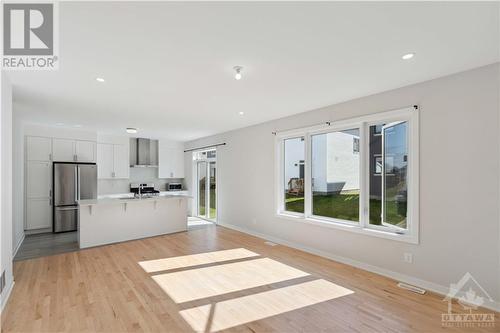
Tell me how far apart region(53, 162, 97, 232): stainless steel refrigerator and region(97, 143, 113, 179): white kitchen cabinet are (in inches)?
17.1

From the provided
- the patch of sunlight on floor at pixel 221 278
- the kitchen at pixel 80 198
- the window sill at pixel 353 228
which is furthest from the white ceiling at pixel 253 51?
the patch of sunlight on floor at pixel 221 278

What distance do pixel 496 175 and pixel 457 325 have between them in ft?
5.32

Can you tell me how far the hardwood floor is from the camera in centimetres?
244

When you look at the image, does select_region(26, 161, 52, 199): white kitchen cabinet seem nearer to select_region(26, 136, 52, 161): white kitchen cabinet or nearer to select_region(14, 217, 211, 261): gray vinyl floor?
select_region(26, 136, 52, 161): white kitchen cabinet

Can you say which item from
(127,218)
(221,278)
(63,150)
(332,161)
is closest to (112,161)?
(63,150)

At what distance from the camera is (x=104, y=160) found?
7332 mm

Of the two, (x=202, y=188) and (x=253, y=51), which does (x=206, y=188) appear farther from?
(x=253, y=51)

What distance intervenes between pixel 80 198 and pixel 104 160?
1.28m

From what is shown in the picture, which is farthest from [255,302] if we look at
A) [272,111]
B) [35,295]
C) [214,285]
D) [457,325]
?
[272,111]

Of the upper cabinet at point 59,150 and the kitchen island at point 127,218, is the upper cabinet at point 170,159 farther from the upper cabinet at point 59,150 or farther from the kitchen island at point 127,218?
the kitchen island at point 127,218

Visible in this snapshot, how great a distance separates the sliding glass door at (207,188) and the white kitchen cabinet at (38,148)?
4.09 meters

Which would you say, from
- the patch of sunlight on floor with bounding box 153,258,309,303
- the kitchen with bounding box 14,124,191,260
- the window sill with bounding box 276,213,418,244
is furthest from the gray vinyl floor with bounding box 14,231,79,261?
the window sill with bounding box 276,213,418,244

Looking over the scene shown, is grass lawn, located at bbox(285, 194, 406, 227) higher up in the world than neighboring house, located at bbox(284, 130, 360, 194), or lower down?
lower down

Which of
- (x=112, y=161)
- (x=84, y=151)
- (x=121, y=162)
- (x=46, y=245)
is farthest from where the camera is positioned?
(x=121, y=162)
